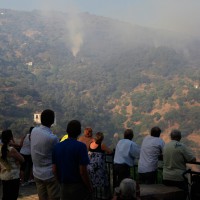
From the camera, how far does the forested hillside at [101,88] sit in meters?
88.7

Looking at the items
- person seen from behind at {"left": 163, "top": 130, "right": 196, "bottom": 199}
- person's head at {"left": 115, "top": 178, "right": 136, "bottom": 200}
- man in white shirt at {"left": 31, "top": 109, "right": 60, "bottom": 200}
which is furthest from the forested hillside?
person's head at {"left": 115, "top": 178, "right": 136, "bottom": 200}

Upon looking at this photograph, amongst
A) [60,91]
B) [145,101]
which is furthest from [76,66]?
[145,101]

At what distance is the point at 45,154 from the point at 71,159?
55cm

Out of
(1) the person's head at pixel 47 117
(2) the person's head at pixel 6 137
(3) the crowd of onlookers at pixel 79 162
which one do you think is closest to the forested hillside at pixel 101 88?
(3) the crowd of onlookers at pixel 79 162

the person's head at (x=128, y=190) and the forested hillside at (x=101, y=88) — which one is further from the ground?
the forested hillside at (x=101, y=88)

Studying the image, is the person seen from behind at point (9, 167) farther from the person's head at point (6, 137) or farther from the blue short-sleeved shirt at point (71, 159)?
the blue short-sleeved shirt at point (71, 159)

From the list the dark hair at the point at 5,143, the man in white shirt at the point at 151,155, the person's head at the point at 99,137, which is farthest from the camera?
the person's head at the point at 99,137

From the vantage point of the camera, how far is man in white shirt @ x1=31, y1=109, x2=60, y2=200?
161 inches

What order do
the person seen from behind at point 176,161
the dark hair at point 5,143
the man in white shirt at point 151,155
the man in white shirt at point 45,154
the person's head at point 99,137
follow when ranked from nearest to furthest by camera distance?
the man in white shirt at point 45,154, the dark hair at point 5,143, the person seen from behind at point 176,161, the man in white shirt at point 151,155, the person's head at point 99,137

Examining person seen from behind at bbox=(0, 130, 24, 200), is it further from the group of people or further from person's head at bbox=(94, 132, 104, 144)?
the group of people

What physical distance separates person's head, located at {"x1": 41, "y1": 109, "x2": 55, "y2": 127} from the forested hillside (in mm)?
57586

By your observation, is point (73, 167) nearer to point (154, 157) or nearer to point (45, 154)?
point (45, 154)

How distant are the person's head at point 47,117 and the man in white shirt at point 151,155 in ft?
5.96

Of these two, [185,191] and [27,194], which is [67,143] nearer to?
[185,191]
